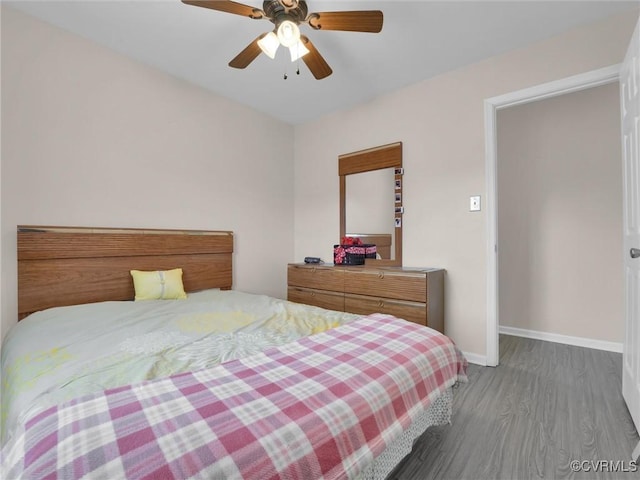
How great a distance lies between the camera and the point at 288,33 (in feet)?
6.01

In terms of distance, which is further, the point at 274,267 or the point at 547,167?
the point at 274,267

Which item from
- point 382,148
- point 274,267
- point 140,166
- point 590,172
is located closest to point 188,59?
point 140,166

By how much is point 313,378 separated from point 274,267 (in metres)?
2.88

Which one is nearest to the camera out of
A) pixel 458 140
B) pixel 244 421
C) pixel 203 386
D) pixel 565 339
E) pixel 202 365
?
pixel 244 421

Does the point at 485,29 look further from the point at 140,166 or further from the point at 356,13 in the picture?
the point at 140,166

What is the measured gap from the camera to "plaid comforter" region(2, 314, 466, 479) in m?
0.68

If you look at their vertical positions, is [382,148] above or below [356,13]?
below

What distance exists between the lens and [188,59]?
8.69ft

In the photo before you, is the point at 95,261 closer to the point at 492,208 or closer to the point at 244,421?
the point at 244,421

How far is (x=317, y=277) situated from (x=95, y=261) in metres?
1.93

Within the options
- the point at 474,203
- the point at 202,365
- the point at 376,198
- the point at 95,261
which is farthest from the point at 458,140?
the point at 95,261

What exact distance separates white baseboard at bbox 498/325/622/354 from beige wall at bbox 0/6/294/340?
2.77 metres

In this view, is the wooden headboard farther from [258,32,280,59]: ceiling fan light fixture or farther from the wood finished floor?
the wood finished floor

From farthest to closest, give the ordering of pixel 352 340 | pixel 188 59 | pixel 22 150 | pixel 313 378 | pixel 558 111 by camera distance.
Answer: pixel 558 111 → pixel 188 59 → pixel 22 150 → pixel 352 340 → pixel 313 378
